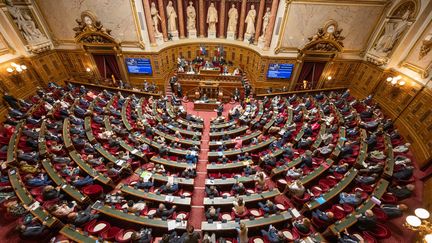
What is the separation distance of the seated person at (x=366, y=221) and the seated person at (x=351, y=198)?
58 cm

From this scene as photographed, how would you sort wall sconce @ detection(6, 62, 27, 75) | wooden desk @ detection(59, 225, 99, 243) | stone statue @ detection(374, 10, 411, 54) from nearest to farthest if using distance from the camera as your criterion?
1. wooden desk @ detection(59, 225, 99, 243)
2. stone statue @ detection(374, 10, 411, 54)
3. wall sconce @ detection(6, 62, 27, 75)

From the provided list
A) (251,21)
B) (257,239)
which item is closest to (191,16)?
(251,21)

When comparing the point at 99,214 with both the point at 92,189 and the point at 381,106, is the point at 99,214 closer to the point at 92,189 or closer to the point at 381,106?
the point at 92,189

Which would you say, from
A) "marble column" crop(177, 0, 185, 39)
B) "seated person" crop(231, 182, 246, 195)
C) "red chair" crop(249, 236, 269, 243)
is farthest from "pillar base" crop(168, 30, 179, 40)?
"red chair" crop(249, 236, 269, 243)

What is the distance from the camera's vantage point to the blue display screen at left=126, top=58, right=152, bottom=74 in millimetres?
15992

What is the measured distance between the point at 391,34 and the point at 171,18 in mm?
18260

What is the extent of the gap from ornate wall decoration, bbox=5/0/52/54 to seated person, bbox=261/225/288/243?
19.4m

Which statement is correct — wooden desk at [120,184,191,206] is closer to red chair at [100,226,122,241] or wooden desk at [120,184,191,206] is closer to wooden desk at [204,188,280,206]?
wooden desk at [204,188,280,206]

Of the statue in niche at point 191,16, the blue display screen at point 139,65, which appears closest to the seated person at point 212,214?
the blue display screen at point 139,65

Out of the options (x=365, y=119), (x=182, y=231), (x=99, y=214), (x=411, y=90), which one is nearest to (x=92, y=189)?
(x=99, y=214)

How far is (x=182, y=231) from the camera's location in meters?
6.45

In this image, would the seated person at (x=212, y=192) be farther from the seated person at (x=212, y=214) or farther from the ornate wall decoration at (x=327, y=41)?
the ornate wall decoration at (x=327, y=41)

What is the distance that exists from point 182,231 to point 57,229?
4393 millimetres

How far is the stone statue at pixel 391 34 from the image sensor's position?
11952mm
